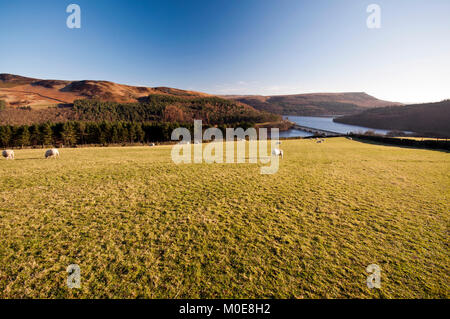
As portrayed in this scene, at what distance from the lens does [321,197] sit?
10055mm

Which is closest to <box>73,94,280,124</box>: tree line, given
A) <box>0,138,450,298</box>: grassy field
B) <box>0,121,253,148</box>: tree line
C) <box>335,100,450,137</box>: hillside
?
<box>0,121,253,148</box>: tree line

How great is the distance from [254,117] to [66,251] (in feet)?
556

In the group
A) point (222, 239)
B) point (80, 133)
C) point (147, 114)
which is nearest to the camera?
point (222, 239)

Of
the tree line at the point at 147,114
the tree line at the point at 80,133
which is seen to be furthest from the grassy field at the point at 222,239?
the tree line at the point at 147,114

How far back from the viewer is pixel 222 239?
6.23 meters

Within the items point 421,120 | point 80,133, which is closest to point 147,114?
point 80,133

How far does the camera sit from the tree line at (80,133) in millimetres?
55531

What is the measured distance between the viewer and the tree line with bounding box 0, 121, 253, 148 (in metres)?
55.5

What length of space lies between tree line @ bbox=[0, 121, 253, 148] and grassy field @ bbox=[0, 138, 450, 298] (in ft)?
213

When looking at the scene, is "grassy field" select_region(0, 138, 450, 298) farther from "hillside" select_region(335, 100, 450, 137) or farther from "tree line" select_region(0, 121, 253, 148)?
"hillside" select_region(335, 100, 450, 137)

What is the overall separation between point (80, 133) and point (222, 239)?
85258mm

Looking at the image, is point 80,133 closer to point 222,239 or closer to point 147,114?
point 222,239
